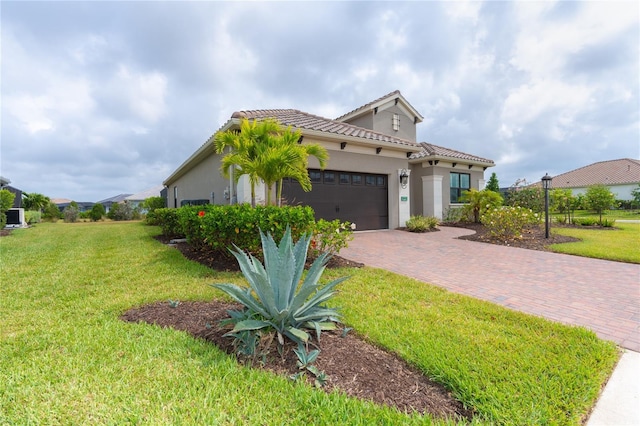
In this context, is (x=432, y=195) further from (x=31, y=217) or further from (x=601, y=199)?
(x=31, y=217)

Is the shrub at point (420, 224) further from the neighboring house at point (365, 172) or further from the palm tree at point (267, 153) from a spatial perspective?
the palm tree at point (267, 153)

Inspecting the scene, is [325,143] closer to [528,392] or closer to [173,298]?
[173,298]

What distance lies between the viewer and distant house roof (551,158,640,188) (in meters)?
32.5

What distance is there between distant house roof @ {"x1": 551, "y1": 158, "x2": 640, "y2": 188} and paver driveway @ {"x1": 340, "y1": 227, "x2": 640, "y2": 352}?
112 ft

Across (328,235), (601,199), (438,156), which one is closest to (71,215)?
(328,235)

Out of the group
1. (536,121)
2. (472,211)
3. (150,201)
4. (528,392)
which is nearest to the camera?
(528,392)

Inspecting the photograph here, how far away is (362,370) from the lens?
2.42m

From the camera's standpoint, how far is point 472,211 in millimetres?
15039

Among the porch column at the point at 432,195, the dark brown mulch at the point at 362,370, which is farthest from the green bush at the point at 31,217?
the porch column at the point at 432,195

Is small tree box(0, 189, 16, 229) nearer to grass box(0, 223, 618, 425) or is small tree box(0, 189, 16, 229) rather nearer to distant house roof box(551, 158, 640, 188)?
grass box(0, 223, 618, 425)

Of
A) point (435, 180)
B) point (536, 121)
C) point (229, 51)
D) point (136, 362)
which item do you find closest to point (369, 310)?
point (136, 362)

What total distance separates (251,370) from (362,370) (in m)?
0.96

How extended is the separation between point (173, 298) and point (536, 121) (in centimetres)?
1721

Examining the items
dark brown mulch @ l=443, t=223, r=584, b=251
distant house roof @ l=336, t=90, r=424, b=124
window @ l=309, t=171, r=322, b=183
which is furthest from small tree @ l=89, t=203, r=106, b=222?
dark brown mulch @ l=443, t=223, r=584, b=251
